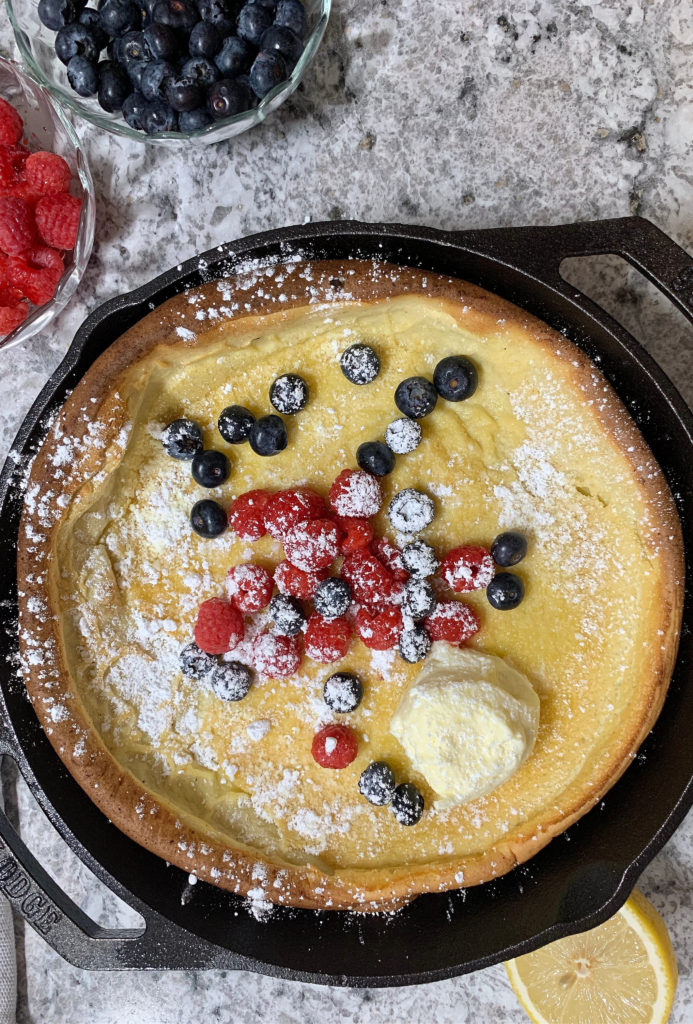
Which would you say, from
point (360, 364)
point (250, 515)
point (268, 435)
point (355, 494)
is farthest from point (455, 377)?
point (250, 515)

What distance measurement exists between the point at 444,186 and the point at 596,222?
0.46 m

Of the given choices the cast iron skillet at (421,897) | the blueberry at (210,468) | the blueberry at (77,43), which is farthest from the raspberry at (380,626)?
Result: the blueberry at (77,43)

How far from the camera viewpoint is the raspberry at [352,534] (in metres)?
1.82

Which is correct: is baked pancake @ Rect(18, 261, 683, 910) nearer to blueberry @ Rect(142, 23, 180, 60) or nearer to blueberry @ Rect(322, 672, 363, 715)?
blueberry @ Rect(322, 672, 363, 715)

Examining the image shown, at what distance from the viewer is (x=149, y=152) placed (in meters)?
2.04

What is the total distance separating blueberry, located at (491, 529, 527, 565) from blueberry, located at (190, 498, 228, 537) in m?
0.68

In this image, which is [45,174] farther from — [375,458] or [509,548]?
[509,548]

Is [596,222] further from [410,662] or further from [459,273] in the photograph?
[410,662]

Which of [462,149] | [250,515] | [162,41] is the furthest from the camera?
[462,149]

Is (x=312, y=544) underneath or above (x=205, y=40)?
underneath

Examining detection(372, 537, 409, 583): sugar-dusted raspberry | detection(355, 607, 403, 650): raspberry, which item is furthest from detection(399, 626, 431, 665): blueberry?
detection(372, 537, 409, 583): sugar-dusted raspberry

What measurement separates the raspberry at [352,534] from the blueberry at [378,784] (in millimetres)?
552

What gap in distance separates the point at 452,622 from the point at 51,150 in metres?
1.63

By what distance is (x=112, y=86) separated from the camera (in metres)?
1.80
